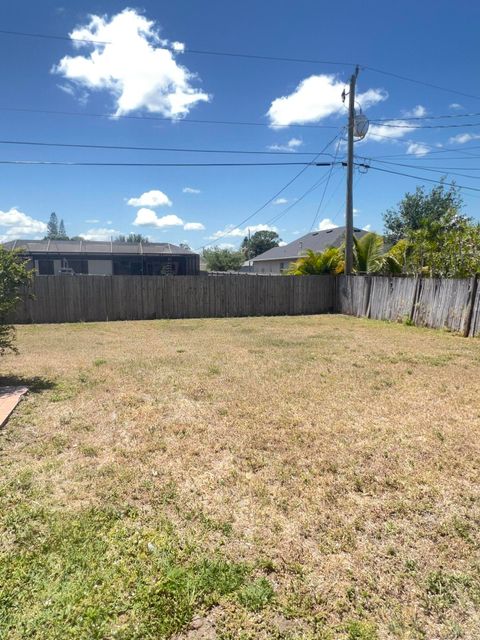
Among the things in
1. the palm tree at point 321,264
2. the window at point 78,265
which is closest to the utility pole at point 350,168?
the palm tree at point 321,264

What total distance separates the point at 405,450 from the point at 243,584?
202cm

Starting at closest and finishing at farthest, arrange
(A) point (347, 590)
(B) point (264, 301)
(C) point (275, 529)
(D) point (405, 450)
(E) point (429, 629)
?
(E) point (429, 629)
(A) point (347, 590)
(C) point (275, 529)
(D) point (405, 450)
(B) point (264, 301)

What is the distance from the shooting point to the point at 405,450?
3.39 m

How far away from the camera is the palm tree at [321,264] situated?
16359 mm

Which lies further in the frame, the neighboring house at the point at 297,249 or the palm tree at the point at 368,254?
the neighboring house at the point at 297,249

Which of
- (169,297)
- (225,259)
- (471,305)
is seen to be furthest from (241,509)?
(225,259)

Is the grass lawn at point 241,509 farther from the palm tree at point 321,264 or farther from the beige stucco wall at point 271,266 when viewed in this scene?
the beige stucco wall at point 271,266

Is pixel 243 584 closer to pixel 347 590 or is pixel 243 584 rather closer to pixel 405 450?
pixel 347 590

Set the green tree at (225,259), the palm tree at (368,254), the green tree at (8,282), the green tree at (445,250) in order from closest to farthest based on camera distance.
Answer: the green tree at (8,282) → the green tree at (445,250) → the palm tree at (368,254) → the green tree at (225,259)

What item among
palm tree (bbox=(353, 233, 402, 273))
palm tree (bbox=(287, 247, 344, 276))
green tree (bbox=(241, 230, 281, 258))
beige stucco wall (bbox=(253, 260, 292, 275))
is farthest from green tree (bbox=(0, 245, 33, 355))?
green tree (bbox=(241, 230, 281, 258))

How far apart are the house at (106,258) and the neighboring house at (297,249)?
26.3 feet

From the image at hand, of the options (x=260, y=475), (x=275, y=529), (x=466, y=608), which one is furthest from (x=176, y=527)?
(x=466, y=608)

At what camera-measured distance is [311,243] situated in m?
31.9

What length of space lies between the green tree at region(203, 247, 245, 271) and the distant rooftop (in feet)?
49.7
